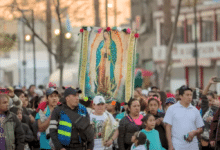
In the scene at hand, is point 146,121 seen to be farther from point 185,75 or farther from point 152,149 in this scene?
point 185,75

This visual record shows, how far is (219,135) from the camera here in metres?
8.95

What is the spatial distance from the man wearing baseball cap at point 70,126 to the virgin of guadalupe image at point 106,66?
380 centimetres

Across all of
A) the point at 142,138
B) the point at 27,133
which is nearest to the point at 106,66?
the point at 27,133

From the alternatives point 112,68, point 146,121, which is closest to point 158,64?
point 112,68

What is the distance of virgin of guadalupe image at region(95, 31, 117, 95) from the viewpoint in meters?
12.0

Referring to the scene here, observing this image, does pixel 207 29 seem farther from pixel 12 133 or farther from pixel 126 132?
pixel 12 133

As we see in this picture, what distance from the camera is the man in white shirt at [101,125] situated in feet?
32.0

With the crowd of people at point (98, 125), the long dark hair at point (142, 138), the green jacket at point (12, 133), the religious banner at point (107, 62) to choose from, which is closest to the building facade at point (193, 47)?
the religious banner at point (107, 62)

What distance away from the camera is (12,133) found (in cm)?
839

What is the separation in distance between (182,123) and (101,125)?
58.4 inches

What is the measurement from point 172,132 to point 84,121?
2373mm

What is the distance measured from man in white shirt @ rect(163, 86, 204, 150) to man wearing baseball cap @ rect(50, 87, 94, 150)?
7.14 ft

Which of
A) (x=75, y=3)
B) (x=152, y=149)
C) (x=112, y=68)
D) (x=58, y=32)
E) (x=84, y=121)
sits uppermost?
(x=75, y=3)

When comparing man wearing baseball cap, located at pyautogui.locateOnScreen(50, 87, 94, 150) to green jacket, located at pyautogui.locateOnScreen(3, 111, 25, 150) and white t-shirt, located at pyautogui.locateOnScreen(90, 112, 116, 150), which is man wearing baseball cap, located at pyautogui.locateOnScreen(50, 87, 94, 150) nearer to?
green jacket, located at pyautogui.locateOnScreen(3, 111, 25, 150)
